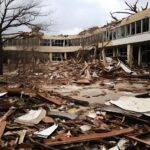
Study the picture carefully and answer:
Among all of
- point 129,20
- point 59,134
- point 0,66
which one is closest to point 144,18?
point 129,20

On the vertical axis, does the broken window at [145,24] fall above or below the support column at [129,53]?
above

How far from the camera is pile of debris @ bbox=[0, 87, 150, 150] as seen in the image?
396 inches

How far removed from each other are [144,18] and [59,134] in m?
26.9

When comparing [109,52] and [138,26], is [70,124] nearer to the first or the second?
[138,26]

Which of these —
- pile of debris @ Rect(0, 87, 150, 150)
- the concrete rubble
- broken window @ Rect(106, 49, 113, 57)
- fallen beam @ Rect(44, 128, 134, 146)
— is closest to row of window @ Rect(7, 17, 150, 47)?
broken window @ Rect(106, 49, 113, 57)

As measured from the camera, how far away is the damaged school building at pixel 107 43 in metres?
37.0

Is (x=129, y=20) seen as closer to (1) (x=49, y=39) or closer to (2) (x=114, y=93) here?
(2) (x=114, y=93)

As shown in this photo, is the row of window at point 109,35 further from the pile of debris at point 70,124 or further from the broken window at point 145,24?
the pile of debris at point 70,124

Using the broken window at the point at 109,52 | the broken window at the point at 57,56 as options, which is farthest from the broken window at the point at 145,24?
the broken window at the point at 57,56

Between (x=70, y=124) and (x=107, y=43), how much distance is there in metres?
35.1

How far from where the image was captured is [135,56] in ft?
133

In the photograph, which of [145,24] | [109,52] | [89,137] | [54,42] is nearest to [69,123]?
[89,137]

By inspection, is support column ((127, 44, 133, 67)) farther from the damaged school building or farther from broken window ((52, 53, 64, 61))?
broken window ((52, 53, 64, 61))

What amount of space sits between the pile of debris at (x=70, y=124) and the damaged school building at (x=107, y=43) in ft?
71.4
